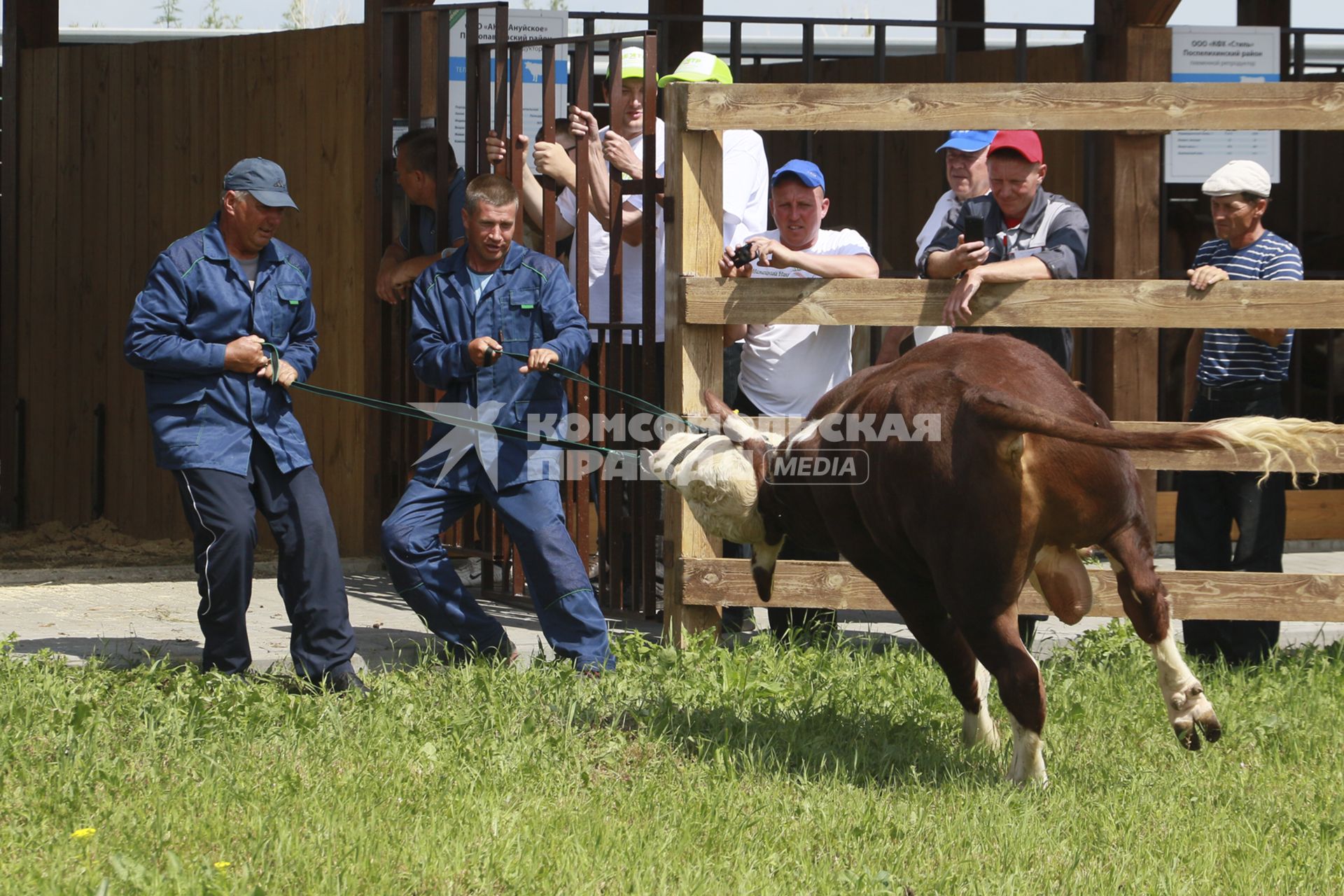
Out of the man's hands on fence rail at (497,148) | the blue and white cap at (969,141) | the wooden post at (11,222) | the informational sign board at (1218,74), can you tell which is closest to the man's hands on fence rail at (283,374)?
the man's hands on fence rail at (497,148)

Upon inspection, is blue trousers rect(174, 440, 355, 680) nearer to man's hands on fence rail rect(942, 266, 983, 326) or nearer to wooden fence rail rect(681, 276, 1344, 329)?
wooden fence rail rect(681, 276, 1344, 329)

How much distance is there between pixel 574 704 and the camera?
488 cm

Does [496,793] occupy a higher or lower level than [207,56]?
lower

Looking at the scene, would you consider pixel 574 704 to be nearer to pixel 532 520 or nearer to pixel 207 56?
pixel 532 520

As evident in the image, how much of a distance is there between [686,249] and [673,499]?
978 mm

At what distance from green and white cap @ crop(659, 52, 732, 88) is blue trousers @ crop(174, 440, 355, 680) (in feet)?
7.69

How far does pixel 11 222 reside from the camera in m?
10.6

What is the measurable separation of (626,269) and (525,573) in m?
1.83

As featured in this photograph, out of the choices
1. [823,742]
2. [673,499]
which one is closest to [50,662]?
[673,499]

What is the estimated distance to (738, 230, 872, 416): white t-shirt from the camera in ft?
21.3

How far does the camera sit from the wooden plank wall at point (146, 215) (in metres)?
8.91

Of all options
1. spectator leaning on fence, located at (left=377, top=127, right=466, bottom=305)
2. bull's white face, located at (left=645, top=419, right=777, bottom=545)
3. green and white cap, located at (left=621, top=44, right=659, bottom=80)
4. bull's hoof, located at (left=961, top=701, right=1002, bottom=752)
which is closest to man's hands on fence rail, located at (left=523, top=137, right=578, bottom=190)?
green and white cap, located at (left=621, top=44, right=659, bottom=80)

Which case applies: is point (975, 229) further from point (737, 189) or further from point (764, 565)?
point (764, 565)

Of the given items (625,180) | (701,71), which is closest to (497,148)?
(625,180)
